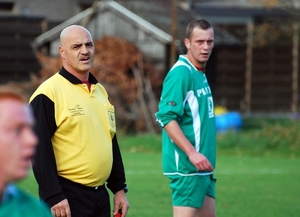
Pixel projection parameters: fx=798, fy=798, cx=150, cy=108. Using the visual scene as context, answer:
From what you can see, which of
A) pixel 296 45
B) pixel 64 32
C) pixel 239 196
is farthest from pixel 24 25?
pixel 64 32

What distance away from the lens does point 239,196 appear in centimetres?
1259

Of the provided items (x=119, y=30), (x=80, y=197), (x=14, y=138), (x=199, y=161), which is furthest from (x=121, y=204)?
(x=119, y=30)

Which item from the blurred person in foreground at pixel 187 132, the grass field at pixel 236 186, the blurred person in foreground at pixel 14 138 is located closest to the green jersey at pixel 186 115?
the blurred person in foreground at pixel 187 132

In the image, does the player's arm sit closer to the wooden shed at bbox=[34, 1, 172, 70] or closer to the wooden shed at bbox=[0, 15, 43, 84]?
the wooden shed at bbox=[34, 1, 172, 70]

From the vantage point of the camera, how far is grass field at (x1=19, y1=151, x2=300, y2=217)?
11102 mm

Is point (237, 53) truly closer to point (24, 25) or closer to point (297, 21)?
point (297, 21)

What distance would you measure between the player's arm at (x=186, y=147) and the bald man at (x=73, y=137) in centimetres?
101

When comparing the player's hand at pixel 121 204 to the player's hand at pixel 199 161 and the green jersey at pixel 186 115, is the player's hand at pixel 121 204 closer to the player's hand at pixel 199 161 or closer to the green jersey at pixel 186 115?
the player's hand at pixel 199 161

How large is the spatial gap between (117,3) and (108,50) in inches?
93.9

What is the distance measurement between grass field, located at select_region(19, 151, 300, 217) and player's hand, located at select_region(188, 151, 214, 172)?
405 cm

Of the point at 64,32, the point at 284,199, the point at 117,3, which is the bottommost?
the point at 284,199

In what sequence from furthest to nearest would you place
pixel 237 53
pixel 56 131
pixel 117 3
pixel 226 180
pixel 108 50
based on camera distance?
pixel 237 53 → pixel 117 3 → pixel 108 50 → pixel 226 180 → pixel 56 131

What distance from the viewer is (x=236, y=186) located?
13820 mm

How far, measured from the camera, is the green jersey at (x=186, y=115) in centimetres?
672
